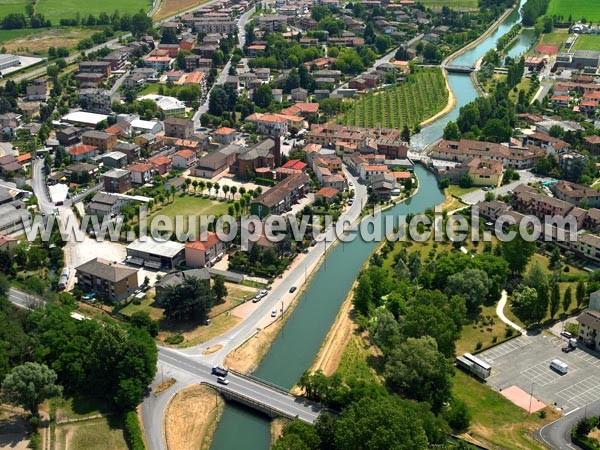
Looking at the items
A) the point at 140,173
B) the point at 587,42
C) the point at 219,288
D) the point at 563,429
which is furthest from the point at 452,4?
the point at 563,429

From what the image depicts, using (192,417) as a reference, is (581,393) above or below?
above

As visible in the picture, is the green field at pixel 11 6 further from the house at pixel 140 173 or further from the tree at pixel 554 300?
the tree at pixel 554 300

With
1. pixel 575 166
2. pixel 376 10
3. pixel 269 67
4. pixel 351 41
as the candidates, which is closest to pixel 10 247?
pixel 575 166

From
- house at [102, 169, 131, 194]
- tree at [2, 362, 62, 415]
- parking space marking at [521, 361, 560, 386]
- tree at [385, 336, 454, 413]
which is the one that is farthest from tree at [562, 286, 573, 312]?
house at [102, 169, 131, 194]

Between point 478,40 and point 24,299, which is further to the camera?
point 478,40

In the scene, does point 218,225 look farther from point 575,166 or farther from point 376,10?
point 376,10

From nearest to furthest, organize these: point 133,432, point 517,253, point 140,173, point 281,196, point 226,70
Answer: point 133,432 → point 517,253 → point 281,196 → point 140,173 → point 226,70

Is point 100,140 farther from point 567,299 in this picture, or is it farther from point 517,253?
point 567,299
